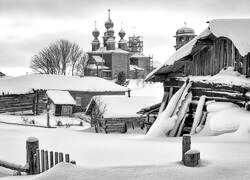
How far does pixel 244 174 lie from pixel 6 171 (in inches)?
231

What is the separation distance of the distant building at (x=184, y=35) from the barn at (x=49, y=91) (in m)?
25.0

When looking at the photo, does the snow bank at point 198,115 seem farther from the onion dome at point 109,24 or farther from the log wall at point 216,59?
the onion dome at point 109,24

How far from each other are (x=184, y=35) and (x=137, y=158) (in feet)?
203

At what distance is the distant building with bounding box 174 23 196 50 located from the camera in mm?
68062

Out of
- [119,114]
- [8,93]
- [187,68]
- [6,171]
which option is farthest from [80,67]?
[6,171]

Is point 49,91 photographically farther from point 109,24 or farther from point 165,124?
point 109,24

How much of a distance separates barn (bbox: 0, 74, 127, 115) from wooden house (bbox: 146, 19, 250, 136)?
27.4 meters

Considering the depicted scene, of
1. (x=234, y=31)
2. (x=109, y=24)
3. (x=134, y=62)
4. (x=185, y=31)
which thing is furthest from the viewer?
(x=134, y=62)

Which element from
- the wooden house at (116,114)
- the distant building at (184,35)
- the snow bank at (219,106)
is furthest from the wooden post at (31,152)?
the distant building at (184,35)

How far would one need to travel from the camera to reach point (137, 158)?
26.7ft

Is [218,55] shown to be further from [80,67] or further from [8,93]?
[80,67]

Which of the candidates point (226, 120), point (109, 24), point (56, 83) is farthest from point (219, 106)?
point (109, 24)

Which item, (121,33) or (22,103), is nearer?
(22,103)

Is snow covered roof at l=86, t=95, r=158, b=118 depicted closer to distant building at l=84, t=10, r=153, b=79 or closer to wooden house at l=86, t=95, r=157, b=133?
wooden house at l=86, t=95, r=157, b=133
